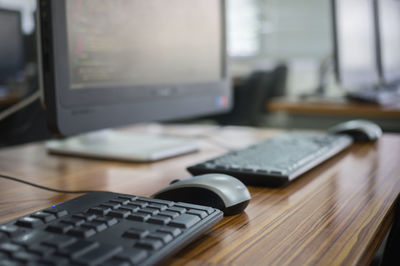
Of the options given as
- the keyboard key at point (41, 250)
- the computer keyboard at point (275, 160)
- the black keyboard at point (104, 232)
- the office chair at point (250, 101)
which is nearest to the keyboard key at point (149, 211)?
the black keyboard at point (104, 232)

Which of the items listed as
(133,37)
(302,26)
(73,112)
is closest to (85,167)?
(73,112)

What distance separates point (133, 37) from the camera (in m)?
0.82

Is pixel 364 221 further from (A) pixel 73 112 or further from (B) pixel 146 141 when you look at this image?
(B) pixel 146 141

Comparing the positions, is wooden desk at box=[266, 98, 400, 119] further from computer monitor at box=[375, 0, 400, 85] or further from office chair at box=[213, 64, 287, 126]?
office chair at box=[213, 64, 287, 126]

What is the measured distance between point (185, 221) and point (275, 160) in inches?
12.9

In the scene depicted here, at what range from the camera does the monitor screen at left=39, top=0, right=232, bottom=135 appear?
672 mm

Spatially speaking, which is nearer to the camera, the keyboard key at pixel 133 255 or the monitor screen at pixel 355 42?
the keyboard key at pixel 133 255

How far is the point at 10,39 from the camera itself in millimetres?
1653

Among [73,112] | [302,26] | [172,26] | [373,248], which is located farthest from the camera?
[302,26]

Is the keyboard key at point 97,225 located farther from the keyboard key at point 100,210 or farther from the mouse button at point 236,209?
the mouse button at point 236,209

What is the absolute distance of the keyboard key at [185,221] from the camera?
0.38 m

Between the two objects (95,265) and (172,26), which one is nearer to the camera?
(95,265)

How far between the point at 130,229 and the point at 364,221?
0.84ft

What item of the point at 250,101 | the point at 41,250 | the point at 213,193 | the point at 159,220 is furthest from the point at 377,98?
the point at 41,250
